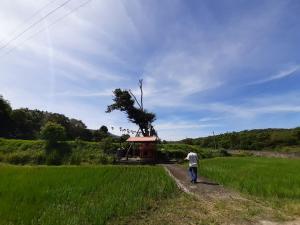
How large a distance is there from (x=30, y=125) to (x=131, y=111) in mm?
26159

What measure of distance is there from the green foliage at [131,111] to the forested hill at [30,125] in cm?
948

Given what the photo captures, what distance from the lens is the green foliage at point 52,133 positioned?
34188mm

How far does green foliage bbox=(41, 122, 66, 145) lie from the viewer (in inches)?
1346

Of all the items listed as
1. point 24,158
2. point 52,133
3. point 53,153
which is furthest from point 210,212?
point 52,133

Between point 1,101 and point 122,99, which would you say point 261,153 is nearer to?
point 122,99

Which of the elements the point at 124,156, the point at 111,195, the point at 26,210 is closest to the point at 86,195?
the point at 111,195

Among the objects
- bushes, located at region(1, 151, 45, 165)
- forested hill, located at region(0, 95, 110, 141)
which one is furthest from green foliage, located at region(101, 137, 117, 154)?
forested hill, located at region(0, 95, 110, 141)

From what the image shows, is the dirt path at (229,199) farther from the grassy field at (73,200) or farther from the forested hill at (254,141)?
the forested hill at (254,141)

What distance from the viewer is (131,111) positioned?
44438 millimetres

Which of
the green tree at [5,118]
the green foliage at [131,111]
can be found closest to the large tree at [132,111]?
the green foliage at [131,111]

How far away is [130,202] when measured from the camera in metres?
10.3

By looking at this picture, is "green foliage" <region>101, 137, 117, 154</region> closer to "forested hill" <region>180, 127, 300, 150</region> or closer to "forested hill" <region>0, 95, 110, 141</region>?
"forested hill" <region>0, 95, 110, 141</region>

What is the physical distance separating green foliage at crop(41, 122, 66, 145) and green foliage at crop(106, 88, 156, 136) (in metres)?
10.9

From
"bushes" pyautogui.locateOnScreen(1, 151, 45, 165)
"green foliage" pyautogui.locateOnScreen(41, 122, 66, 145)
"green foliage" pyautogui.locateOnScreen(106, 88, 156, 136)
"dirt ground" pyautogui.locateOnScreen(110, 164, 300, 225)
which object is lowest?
"dirt ground" pyautogui.locateOnScreen(110, 164, 300, 225)
